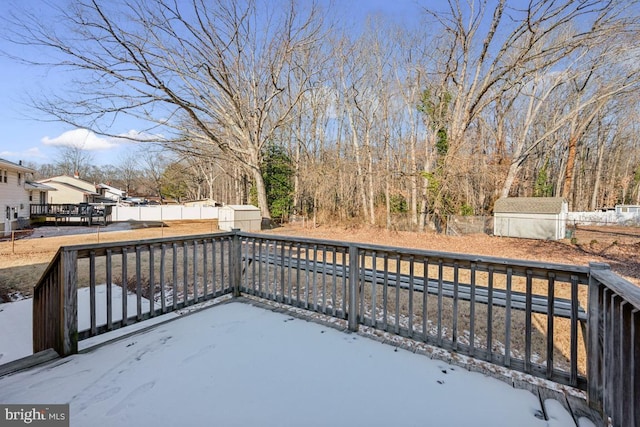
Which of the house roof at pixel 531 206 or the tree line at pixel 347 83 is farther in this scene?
the house roof at pixel 531 206

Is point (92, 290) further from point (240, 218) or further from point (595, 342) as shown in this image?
point (240, 218)

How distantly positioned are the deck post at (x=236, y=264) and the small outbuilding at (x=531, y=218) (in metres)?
13.9

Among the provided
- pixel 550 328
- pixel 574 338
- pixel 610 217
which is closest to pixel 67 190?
pixel 550 328

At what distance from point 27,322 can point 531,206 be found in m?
16.8

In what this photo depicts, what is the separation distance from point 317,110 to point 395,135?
17.0 feet

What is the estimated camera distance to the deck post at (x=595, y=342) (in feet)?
5.29

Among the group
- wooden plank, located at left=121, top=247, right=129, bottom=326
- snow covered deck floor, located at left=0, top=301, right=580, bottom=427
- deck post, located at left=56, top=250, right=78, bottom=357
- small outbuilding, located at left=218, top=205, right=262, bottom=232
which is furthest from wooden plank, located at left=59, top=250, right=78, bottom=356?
small outbuilding, located at left=218, top=205, right=262, bottom=232

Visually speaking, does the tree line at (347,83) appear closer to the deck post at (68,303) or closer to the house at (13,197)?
the house at (13,197)

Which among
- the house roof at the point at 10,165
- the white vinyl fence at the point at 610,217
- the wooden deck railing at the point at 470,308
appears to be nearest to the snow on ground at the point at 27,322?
the wooden deck railing at the point at 470,308

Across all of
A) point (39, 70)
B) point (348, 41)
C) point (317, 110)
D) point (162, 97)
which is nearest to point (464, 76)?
point (348, 41)

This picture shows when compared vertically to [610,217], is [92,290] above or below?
below

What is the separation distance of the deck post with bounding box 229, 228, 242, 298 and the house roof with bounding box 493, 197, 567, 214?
14.3 meters

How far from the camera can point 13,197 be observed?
1502 cm

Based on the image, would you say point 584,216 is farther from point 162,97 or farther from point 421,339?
A: point 162,97
